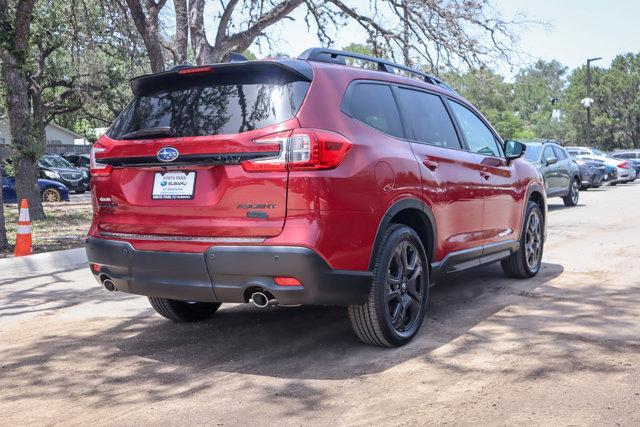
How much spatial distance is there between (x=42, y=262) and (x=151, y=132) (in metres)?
5.55

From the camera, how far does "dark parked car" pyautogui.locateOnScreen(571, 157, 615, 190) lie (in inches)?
1001

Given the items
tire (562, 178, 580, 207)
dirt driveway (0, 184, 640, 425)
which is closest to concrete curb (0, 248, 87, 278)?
dirt driveway (0, 184, 640, 425)

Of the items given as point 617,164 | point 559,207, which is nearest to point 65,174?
point 559,207

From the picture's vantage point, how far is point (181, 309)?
567cm

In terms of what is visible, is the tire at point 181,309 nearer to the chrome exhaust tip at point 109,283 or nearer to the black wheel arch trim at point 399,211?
the chrome exhaust tip at point 109,283

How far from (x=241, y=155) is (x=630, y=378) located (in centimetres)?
263

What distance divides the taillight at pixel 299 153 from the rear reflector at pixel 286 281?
647 millimetres

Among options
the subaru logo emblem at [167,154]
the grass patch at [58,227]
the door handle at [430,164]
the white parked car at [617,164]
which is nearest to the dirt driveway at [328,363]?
the door handle at [430,164]

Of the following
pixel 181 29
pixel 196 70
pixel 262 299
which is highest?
pixel 181 29

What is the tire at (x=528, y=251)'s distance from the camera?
7.21 meters

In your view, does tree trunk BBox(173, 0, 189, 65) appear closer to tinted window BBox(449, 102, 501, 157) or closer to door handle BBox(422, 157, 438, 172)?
tinted window BBox(449, 102, 501, 157)

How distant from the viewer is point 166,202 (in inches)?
176

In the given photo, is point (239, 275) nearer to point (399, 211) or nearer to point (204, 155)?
point (204, 155)

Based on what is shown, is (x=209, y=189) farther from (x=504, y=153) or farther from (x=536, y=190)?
(x=536, y=190)
